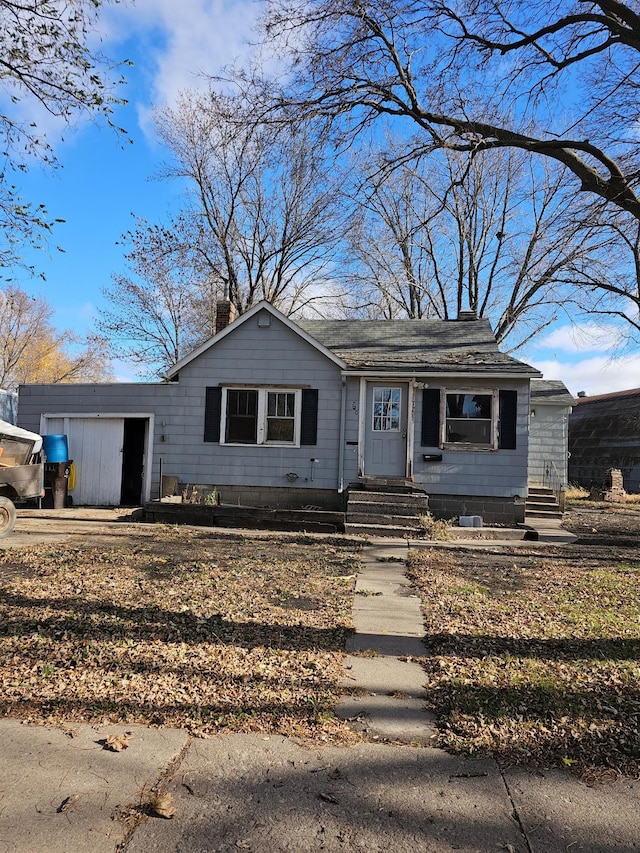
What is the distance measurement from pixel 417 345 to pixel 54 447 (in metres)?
8.64

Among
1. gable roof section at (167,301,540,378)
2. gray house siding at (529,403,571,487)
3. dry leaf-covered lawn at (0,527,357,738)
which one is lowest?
dry leaf-covered lawn at (0,527,357,738)

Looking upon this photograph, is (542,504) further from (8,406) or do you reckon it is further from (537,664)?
(8,406)

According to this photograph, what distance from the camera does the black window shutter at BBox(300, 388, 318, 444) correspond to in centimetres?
1284

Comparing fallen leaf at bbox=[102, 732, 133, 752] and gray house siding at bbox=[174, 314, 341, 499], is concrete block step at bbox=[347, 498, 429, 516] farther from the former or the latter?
fallen leaf at bbox=[102, 732, 133, 752]

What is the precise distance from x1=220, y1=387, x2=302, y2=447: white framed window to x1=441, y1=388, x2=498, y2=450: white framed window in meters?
3.27

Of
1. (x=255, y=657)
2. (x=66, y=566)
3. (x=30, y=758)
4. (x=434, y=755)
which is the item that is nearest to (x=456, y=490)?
(x=66, y=566)

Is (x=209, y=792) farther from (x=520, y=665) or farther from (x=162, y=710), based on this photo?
(x=520, y=665)

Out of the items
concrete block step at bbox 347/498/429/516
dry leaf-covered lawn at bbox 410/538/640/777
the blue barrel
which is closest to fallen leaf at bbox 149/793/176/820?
dry leaf-covered lawn at bbox 410/538/640/777

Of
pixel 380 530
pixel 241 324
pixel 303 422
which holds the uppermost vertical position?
pixel 241 324

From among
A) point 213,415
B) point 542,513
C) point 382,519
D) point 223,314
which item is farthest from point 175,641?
point 542,513

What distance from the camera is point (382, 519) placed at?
11266 mm

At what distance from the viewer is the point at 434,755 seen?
9.96ft

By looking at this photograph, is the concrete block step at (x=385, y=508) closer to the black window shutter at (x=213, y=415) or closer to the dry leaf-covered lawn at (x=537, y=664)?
the black window shutter at (x=213, y=415)

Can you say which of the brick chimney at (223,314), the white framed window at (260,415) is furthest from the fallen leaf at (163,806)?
the brick chimney at (223,314)
